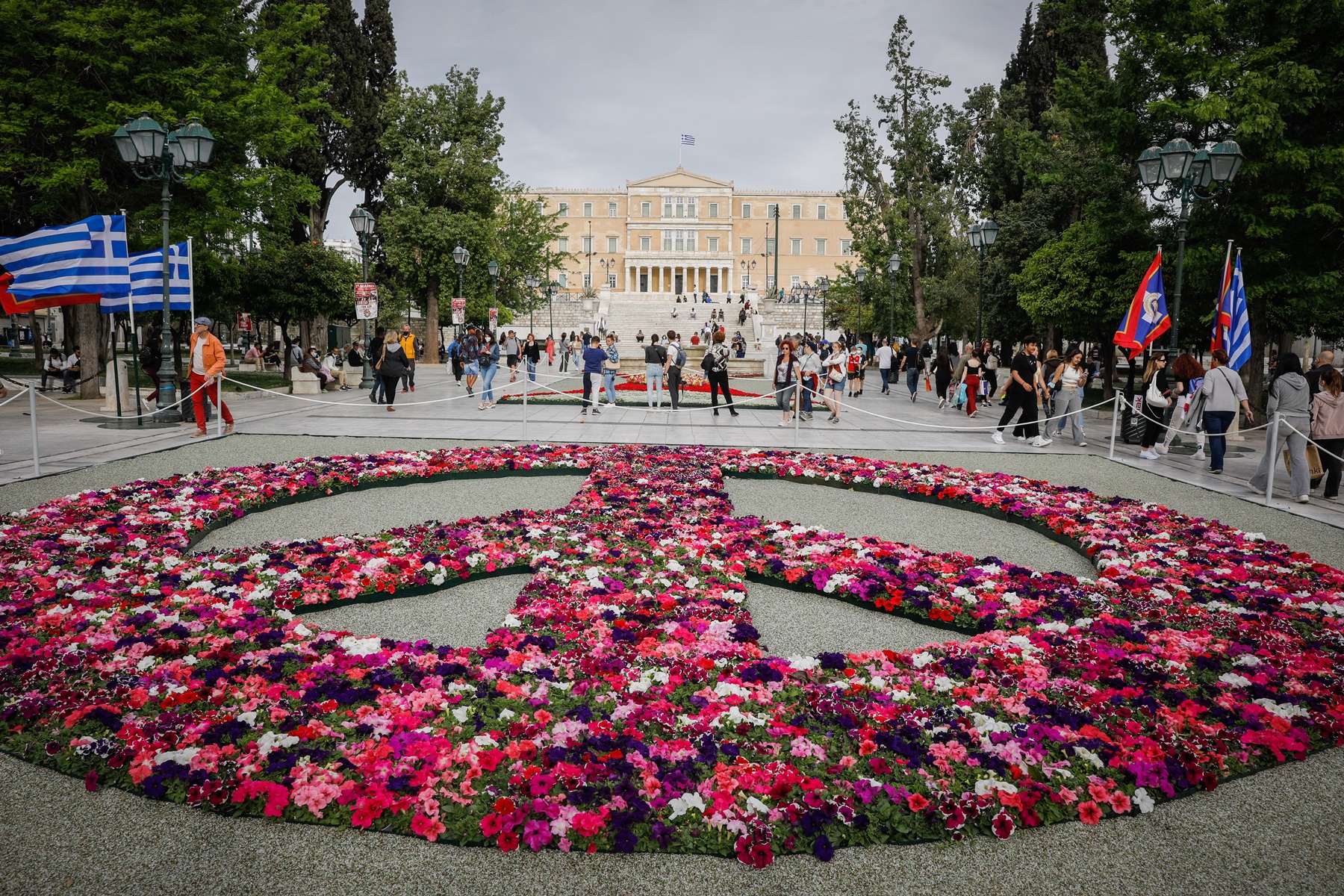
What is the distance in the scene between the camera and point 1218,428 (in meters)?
10.9

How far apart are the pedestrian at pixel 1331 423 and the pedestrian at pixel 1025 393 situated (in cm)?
419

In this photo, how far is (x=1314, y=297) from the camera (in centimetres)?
1530

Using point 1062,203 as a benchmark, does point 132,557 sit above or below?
below

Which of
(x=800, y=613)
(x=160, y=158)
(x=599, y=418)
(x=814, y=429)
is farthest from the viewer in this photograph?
(x=599, y=418)

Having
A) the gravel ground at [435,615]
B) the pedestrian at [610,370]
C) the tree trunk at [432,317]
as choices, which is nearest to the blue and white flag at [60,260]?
the pedestrian at [610,370]

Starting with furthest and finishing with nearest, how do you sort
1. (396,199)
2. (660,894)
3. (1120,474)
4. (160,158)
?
(396,199)
(160,158)
(1120,474)
(660,894)

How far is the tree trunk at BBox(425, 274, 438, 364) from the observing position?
36.6m

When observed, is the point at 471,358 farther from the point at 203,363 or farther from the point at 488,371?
the point at 203,363

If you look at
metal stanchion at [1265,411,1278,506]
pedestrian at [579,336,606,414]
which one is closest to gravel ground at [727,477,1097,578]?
metal stanchion at [1265,411,1278,506]

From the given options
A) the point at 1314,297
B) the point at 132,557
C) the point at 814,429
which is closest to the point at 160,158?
the point at 132,557

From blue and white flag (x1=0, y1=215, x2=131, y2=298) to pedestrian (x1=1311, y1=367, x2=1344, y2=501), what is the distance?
17.9 meters

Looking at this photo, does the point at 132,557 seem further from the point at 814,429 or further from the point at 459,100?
the point at 459,100

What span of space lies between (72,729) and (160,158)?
12851mm

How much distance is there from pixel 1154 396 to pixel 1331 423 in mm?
3657
